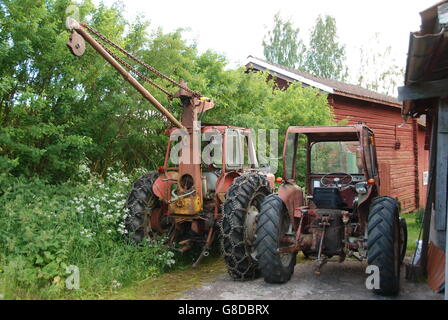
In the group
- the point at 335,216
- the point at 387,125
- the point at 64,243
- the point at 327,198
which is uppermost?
the point at 387,125

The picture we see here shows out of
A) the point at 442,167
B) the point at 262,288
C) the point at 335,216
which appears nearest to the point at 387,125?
the point at 335,216

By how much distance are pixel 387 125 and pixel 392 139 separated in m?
0.66

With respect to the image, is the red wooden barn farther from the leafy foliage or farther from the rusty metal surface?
the leafy foliage

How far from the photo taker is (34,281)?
4969 mm

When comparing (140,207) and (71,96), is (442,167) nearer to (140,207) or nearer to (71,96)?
(140,207)

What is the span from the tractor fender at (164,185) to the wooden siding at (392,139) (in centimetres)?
924

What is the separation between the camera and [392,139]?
18062mm

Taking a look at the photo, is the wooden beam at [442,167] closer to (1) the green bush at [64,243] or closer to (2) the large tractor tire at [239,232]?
(2) the large tractor tire at [239,232]

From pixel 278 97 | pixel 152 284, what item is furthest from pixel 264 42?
pixel 152 284

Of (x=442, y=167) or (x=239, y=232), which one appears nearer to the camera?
(x=442, y=167)

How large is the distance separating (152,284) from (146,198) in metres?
1.55

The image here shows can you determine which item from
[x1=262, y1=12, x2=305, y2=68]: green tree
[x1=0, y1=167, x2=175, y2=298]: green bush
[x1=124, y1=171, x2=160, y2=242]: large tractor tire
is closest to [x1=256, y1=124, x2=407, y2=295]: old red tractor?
[x1=0, y1=167, x2=175, y2=298]: green bush

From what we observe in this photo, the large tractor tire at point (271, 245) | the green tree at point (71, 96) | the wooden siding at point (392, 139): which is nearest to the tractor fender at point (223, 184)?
the large tractor tire at point (271, 245)

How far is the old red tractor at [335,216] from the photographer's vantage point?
528cm
